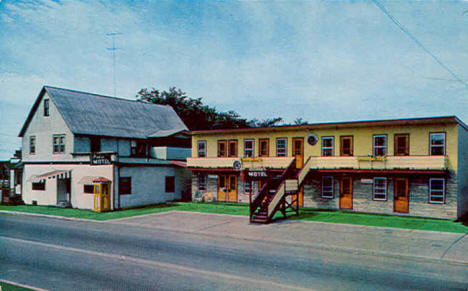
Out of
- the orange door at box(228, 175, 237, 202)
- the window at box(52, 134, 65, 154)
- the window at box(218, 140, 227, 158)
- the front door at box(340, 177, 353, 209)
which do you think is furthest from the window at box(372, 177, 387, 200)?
the window at box(52, 134, 65, 154)

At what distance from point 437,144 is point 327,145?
6923mm

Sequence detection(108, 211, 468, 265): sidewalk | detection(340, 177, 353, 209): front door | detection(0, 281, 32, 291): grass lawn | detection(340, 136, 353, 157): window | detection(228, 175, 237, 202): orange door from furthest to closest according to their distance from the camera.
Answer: detection(228, 175, 237, 202): orange door < detection(340, 136, 353, 157): window < detection(340, 177, 353, 209): front door < detection(108, 211, 468, 265): sidewalk < detection(0, 281, 32, 291): grass lawn

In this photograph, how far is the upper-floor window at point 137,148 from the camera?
3628 centimetres

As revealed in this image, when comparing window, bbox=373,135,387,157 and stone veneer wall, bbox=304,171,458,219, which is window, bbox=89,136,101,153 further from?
window, bbox=373,135,387,157

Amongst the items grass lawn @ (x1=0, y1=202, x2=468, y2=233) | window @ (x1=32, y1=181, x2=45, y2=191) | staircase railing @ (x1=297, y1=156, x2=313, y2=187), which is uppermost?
staircase railing @ (x1=297, y1=156, x2=313, y2=187)

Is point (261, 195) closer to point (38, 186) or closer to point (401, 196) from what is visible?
point (401, 196)

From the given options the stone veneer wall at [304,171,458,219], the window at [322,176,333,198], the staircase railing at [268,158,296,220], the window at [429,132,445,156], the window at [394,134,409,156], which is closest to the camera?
the staircase railing at [268,158,296,220]

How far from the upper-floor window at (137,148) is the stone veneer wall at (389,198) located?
1745 centimetres

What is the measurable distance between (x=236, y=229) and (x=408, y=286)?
10424 mm

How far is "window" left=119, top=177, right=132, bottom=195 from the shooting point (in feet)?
90.3

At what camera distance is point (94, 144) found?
32844 millimetres

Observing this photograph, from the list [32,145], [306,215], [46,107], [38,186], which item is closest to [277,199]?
[306,215]

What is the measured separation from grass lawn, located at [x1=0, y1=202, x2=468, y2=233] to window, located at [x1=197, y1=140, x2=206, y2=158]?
14.0ft

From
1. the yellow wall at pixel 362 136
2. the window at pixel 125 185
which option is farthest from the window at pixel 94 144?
the yellow wall at pixel 362 136
